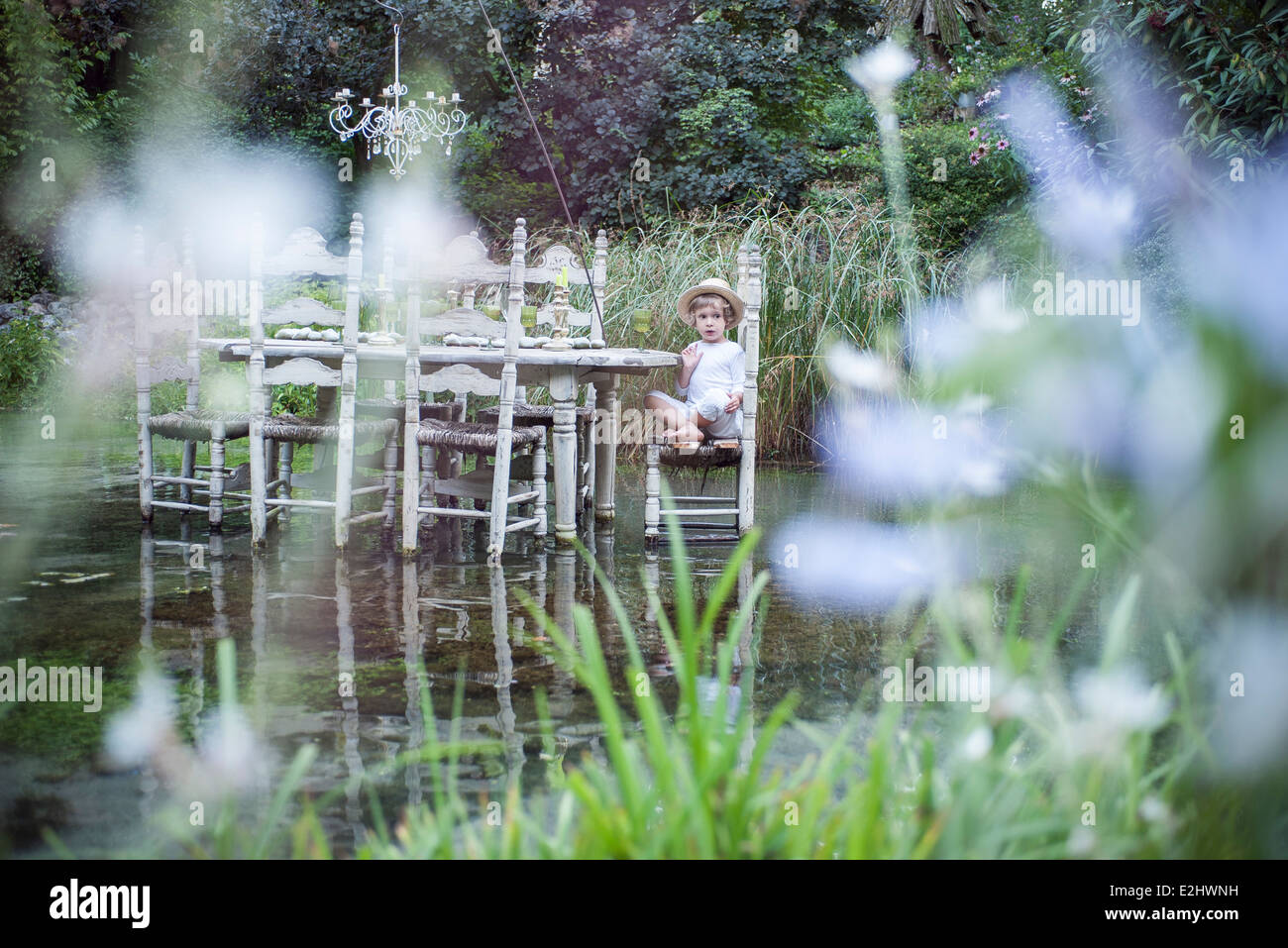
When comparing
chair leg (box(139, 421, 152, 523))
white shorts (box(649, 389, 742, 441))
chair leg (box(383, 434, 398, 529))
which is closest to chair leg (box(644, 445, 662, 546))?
white shorts (box(649, 389, 742, 441))

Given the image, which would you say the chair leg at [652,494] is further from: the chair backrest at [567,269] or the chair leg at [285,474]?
the chair leg at [285,474]

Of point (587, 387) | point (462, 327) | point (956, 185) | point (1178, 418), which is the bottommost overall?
point (1178, 418)

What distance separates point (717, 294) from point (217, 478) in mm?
2535

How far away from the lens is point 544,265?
19.5 feet

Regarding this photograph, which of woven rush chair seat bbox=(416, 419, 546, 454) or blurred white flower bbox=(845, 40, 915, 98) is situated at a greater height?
blurred white flower bbox=(845, 40, 915, 98)

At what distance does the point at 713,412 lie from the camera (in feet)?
18.6

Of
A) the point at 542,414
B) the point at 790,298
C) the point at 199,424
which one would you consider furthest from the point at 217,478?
the point at 790,298

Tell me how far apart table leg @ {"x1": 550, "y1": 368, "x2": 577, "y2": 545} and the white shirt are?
0.73 metres

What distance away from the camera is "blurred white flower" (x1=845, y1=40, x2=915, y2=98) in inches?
636

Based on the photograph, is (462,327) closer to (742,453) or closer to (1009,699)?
(742,453)

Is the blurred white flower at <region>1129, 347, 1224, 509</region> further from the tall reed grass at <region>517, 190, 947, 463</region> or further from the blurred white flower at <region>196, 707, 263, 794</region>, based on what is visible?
the tall reed grass at <region>517, 190, 947, 463</region>

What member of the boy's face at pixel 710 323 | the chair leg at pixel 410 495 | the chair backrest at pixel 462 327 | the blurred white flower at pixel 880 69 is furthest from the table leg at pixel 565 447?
the blurred white flower at pixel 880 69

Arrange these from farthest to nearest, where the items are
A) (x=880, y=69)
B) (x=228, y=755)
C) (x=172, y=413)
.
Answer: (x=880, y=69) < (x=172, y=413) < (x=228, y=755)

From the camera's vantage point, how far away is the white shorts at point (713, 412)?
566cm
